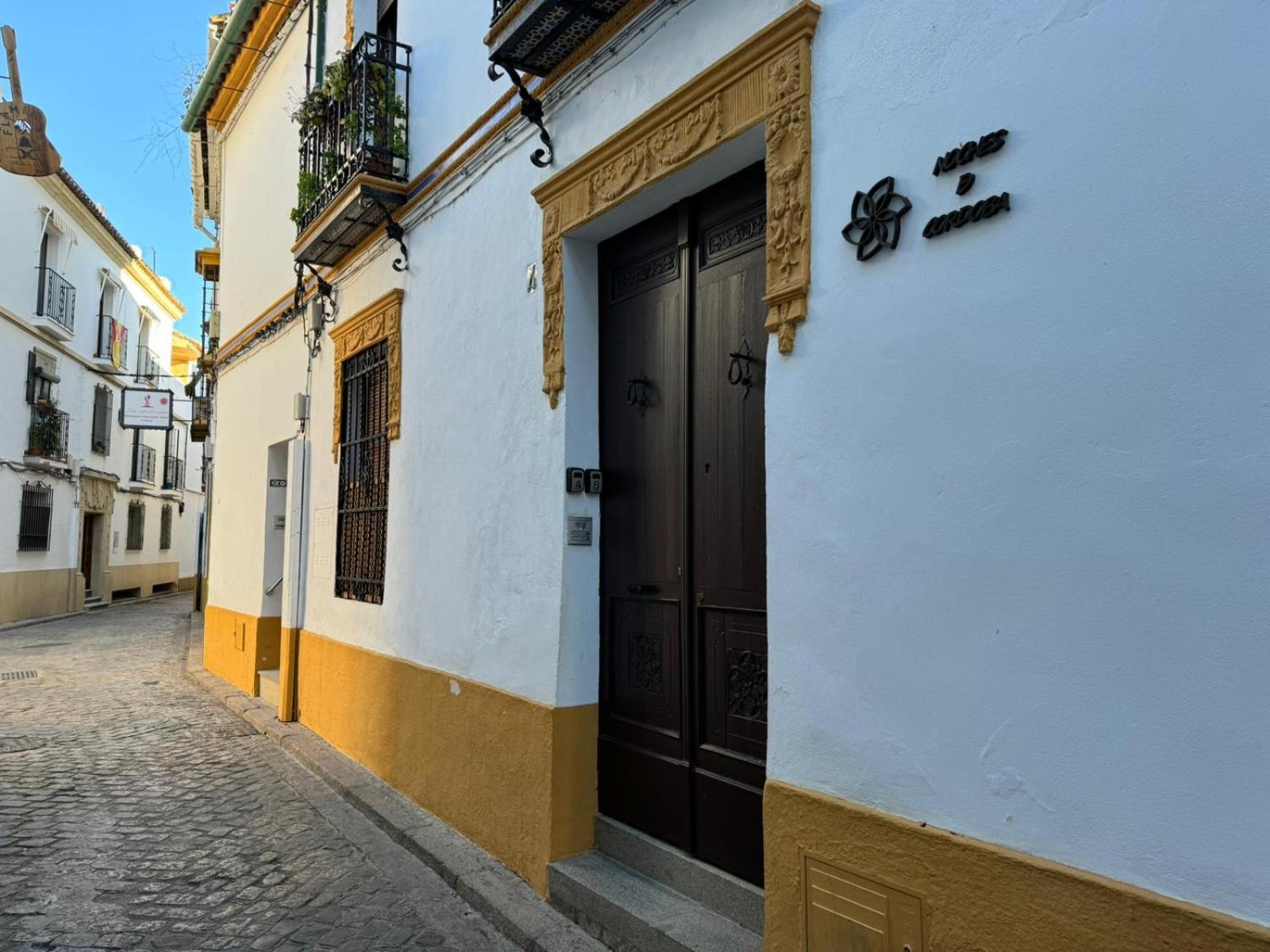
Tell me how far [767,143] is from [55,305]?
21.2 m

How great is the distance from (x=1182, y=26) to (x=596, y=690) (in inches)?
125

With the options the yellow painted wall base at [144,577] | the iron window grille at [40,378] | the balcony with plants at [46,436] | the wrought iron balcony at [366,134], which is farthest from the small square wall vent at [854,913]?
the yellow painted wall base at [144,577]

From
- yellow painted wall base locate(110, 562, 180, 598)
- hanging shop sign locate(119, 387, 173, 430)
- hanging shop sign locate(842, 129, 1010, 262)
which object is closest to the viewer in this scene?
hanging shop sign locate(842, 129, 1010, 262)

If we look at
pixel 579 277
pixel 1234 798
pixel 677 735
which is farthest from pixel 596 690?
pixel 1234 798

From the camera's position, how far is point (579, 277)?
4.16 metres

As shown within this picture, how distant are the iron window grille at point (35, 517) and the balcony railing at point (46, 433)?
27.3 inches

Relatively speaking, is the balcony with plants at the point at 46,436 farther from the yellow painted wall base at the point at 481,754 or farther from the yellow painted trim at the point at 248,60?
the yellow painted wall base at the point at 481,754

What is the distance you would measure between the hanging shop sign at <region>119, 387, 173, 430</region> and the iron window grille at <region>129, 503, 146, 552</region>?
25.7 ft

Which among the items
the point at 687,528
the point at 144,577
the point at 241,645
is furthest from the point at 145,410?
the point at 687,528

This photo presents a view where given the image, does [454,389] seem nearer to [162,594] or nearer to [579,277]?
[579,277]

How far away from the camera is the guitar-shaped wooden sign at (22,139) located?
7.84 meters

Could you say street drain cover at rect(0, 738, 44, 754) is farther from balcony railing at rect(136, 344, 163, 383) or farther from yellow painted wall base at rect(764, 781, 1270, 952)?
balcony railing at rect(136, 344, 163, 383)

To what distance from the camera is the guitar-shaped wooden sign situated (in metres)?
7.84

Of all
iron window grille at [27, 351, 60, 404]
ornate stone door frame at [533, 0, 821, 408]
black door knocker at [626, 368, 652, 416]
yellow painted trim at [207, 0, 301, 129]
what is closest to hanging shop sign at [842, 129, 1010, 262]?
ornate stone door frame at [533, 0, 821, 408]
